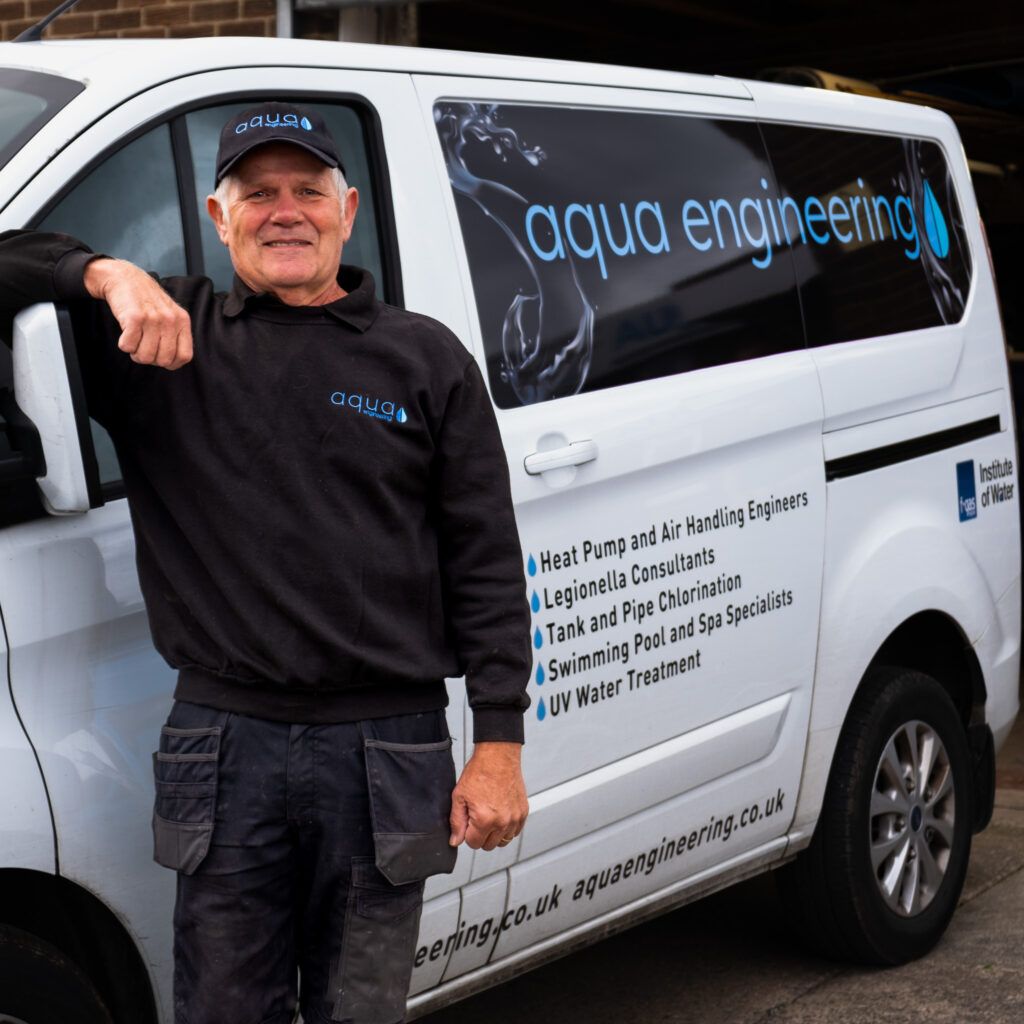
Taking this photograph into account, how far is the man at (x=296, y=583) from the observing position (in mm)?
2494

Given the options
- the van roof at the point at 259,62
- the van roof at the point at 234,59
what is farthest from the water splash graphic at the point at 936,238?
the van roof at the point at 234,59

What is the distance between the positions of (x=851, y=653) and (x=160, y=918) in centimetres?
196

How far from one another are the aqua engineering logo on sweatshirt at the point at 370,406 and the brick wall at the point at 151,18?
15.0ft

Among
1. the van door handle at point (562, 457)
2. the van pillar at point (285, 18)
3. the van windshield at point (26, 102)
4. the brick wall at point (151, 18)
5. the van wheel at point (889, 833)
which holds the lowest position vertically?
the van wheel at point (889, 833)

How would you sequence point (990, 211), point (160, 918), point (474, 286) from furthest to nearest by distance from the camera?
1. point (990, 211)
2. point (474, 286)
3. point (160, 918)

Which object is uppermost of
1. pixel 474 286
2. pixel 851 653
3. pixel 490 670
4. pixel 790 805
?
pixel 474 286

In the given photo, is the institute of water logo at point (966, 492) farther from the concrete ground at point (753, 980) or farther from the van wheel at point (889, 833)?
the concrete ground at point (753, 980)

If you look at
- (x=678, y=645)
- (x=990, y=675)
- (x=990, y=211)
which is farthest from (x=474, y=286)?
(x=990, y=211)

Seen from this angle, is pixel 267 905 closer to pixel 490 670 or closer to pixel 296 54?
pixel 490 670

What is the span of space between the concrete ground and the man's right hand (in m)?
→ 2.36

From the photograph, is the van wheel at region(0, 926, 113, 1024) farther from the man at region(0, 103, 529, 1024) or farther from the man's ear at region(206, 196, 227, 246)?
the man's ear at region(206, 196, 227, 246)

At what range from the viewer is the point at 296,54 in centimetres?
306

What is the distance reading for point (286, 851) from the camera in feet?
8.34

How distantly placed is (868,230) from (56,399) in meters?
2.59
